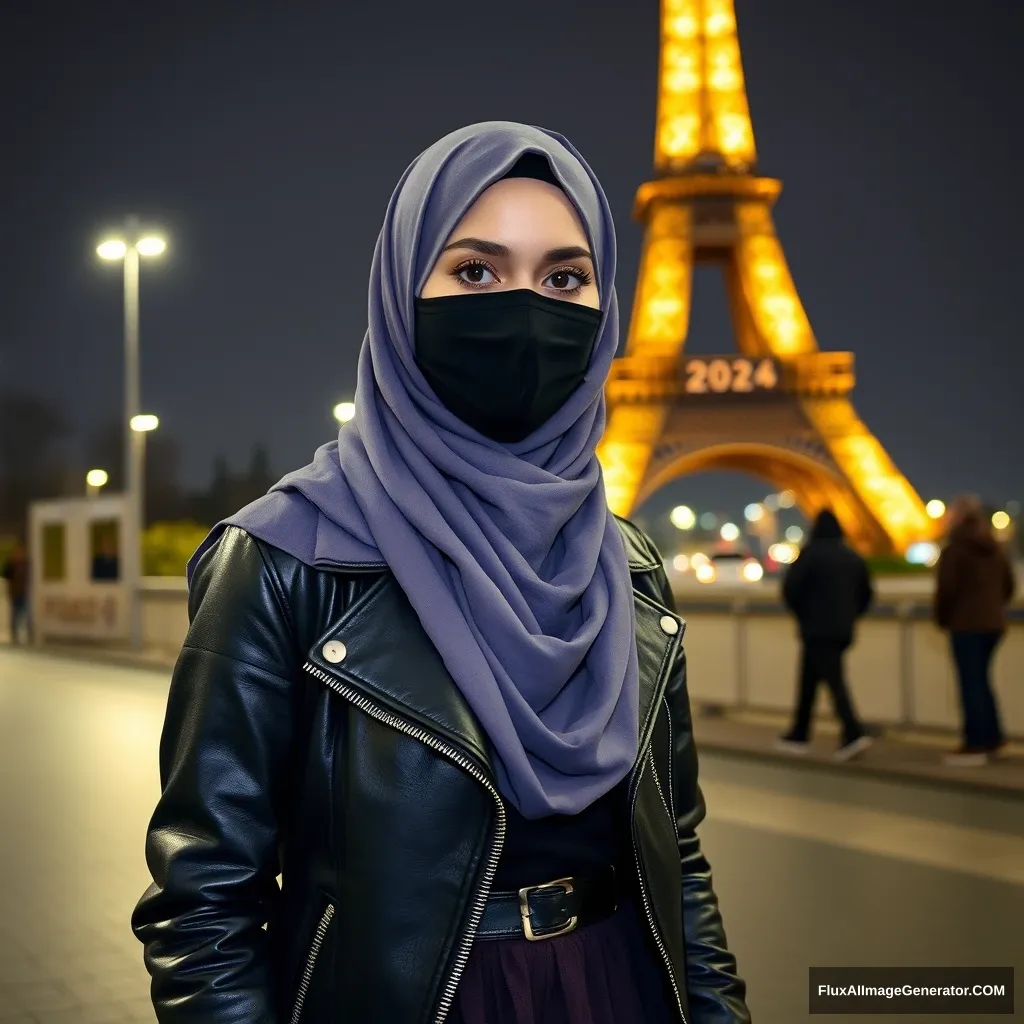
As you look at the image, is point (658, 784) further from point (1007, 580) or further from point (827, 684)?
point (827, 684)

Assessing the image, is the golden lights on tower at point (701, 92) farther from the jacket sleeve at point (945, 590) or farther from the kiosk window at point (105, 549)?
the jacket sleeve at point (945, 590)

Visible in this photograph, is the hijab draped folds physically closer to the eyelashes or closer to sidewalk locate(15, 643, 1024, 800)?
the eyelashes

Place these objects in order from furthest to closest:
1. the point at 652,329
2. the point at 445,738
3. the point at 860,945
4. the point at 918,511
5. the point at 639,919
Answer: the point at 652,329, the point at 918,511, the point at 860,945, the point at 639,919, the point at 445,738

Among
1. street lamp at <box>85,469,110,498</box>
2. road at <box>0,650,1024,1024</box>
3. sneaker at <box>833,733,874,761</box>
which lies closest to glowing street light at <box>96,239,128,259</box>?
road at <box>0,650,1024,1024</box>

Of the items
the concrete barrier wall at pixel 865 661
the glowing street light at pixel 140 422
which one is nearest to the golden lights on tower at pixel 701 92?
the glowing street light at pixel 140 422

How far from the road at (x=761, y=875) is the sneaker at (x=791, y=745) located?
327 mm

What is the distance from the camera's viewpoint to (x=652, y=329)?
145 ft

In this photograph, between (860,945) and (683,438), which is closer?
(860,945)

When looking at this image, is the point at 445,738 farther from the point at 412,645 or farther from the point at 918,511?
the point at 918,511

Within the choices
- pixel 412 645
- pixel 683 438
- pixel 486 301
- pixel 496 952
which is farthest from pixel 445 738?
pixel 683 438

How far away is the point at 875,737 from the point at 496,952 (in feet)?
34.7

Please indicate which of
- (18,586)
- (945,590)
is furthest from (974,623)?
(18,586)

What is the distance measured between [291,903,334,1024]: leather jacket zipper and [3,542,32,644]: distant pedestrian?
87.2ft

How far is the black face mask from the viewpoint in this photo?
210cm
